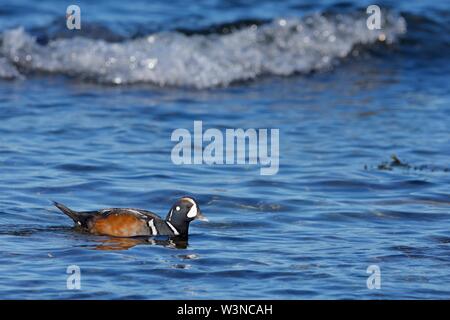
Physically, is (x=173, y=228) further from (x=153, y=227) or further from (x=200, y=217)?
(x=200, y=217)

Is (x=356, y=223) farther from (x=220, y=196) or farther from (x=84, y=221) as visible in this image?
(x=84, y=221)

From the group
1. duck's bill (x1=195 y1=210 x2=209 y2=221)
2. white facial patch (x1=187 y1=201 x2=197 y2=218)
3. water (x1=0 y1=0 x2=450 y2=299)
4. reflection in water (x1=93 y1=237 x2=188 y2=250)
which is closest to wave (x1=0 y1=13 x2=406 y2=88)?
water (x1=0 y1=0 x2=450 y2=299)

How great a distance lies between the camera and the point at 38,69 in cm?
1650

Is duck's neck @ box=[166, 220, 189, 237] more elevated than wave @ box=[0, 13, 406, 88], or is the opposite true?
wave @ box=[0, 13, 406, 88]

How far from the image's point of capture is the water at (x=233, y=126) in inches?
334

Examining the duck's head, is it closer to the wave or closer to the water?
the water

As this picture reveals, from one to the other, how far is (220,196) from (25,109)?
432cm

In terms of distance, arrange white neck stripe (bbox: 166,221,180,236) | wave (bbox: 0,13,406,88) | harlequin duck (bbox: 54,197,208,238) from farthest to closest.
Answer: wave (bbox: 0,13,406,88) → white neck stripe (bbox: 166,221,180,236) → harlequin duck (bbox: 54,197,208,238)

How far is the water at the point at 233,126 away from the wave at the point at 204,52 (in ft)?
0.12

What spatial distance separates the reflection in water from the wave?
7.06 m

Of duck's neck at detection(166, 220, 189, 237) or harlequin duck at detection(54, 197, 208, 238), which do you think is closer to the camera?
harlequin duck at detection(54, 197, 208, 238)

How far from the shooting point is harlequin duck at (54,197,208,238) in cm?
922

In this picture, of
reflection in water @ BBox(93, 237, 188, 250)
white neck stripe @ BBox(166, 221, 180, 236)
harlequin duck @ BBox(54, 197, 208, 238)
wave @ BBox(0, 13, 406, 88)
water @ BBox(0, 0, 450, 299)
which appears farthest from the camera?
wave @ BBox(0, 13, 406, 88)

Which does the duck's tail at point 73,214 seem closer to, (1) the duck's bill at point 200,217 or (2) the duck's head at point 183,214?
(2) the duck's head at point 183,214
